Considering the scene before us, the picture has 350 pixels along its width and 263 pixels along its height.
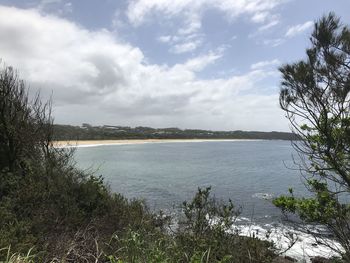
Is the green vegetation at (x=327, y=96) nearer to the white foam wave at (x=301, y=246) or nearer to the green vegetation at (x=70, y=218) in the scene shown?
the green vegetation at (x=70, y=218)

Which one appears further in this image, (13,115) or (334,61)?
(13,115)

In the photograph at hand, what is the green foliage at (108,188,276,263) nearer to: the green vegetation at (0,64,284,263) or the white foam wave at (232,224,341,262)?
the green vegetation at (0,64,284,263)

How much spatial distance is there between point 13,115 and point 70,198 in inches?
151

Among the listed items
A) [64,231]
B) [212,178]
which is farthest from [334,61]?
[212,178]

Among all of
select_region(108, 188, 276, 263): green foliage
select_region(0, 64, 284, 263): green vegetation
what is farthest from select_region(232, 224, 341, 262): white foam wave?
select_region(108, 188, 276, 263): green foliage

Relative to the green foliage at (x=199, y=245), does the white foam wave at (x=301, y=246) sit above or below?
below

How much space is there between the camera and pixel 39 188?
9062 millimetres

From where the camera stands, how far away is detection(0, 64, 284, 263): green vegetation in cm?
567

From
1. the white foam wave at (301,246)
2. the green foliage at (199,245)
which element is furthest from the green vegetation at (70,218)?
the white foam wave at (301,246)

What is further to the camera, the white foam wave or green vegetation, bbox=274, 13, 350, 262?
the white foam wave

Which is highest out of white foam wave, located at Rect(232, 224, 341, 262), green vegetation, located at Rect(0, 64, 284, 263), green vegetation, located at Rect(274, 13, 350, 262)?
green vegetation, located at Rect(274, 13, 350, 262)

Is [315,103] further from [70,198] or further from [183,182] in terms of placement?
[183,182]

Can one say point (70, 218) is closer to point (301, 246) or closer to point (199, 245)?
point (199, 245)

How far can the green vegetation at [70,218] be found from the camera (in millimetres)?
5672
